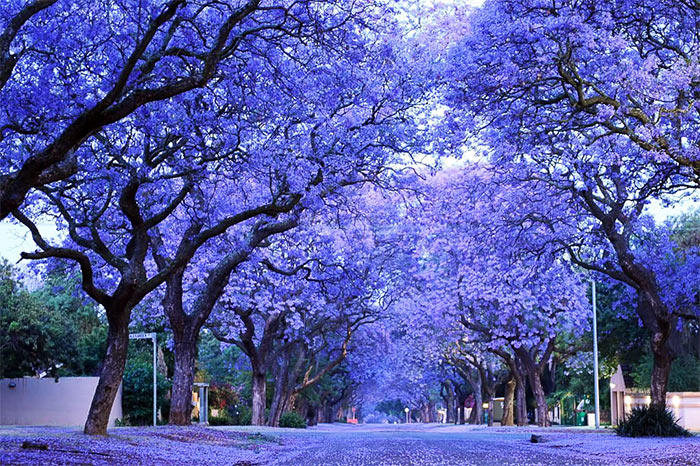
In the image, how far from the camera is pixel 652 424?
23.6m

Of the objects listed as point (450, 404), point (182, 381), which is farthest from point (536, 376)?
point (450, 404)

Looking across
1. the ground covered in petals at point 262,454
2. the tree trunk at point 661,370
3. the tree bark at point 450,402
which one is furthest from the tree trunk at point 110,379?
the tree bark at point 450,402

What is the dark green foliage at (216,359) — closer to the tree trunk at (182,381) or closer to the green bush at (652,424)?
the tree trunk at (182,381)

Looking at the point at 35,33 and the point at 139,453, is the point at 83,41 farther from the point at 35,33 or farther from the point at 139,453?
the point at 139,453

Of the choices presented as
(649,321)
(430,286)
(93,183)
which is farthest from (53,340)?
(649,321)

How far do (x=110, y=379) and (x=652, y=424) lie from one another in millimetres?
13656

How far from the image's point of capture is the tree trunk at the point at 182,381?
24.1 meters

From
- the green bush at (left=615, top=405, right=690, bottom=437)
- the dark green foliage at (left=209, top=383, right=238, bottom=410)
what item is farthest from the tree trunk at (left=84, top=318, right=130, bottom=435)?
the dark green foliage at (left=209, top=383, right=238, bottom=410)

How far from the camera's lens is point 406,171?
2331cm

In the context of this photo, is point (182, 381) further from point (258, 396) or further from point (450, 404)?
point (450, 404)

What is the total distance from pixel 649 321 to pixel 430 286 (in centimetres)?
1602

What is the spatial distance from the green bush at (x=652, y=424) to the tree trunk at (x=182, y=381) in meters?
11.4

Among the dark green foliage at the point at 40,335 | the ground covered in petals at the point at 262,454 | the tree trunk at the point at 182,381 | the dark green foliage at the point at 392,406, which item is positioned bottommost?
the dark green foliage at the point at 392,406

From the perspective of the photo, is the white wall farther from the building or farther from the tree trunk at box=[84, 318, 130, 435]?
the building
